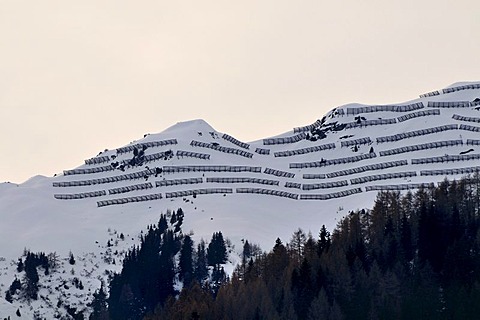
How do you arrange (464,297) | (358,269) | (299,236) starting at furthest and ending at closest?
(299,236) → (358,269) → (464,297)

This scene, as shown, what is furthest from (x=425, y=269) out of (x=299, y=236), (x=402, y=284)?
(x=299, y=236)

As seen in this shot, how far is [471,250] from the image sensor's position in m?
158

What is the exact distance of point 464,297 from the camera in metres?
150

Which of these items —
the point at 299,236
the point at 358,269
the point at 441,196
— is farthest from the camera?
the point at 299,236

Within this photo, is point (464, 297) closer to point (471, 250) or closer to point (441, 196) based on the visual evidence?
point (471, 250)

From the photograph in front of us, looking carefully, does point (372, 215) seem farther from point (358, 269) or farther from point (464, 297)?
point (464, 297)

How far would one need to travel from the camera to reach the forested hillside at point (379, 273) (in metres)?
153

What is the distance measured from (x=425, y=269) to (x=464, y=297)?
Result: 8524 mm

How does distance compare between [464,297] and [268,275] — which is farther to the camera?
[268,275]

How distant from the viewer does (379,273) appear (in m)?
158

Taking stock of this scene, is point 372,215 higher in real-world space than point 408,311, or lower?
higher

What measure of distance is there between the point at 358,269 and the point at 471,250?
11755 millimetres

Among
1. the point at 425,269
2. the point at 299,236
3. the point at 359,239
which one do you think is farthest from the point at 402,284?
the point at 299,236

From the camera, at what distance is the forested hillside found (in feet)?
501
